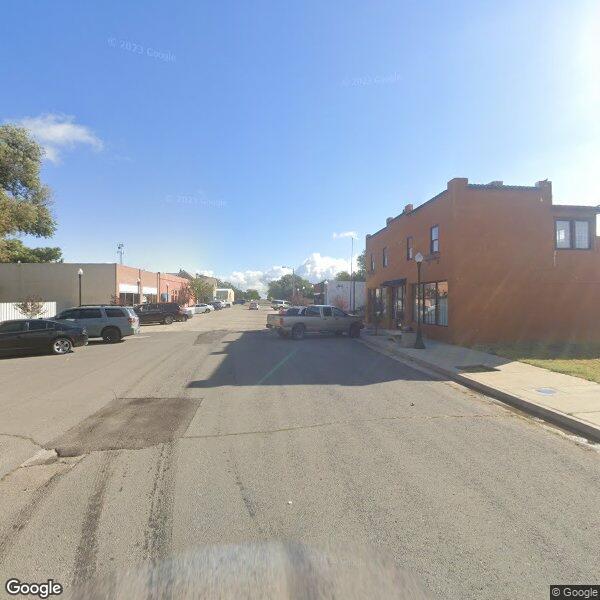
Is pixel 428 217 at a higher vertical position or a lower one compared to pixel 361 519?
higher

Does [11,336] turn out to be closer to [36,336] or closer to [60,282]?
[36,336]

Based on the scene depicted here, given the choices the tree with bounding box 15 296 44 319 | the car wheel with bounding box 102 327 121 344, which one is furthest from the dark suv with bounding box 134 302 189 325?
the car wheel with bounding box 102 327 121 344

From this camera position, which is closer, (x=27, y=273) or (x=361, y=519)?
(x=361, y=519)

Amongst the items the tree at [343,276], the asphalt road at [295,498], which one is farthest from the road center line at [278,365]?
the tree at [343,276]

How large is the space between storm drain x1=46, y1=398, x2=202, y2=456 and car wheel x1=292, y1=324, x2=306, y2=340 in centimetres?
1227

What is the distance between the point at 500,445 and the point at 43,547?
5.30 meters

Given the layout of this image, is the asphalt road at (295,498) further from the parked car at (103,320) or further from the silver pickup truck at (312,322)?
the parked car at (103,320)

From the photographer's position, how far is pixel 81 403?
8164 millimetres

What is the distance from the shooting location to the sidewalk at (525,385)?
22.8 ft

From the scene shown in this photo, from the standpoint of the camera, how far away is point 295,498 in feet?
13.6

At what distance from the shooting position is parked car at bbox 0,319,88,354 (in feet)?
51.5

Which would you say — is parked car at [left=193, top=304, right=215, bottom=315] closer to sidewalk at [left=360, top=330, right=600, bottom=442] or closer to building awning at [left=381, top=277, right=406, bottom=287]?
building awning at [left=381, top=277, right=406, bottom=287]

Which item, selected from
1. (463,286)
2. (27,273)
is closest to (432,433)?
(463,286)

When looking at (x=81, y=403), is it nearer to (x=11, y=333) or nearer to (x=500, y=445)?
(x=500, y=445)
